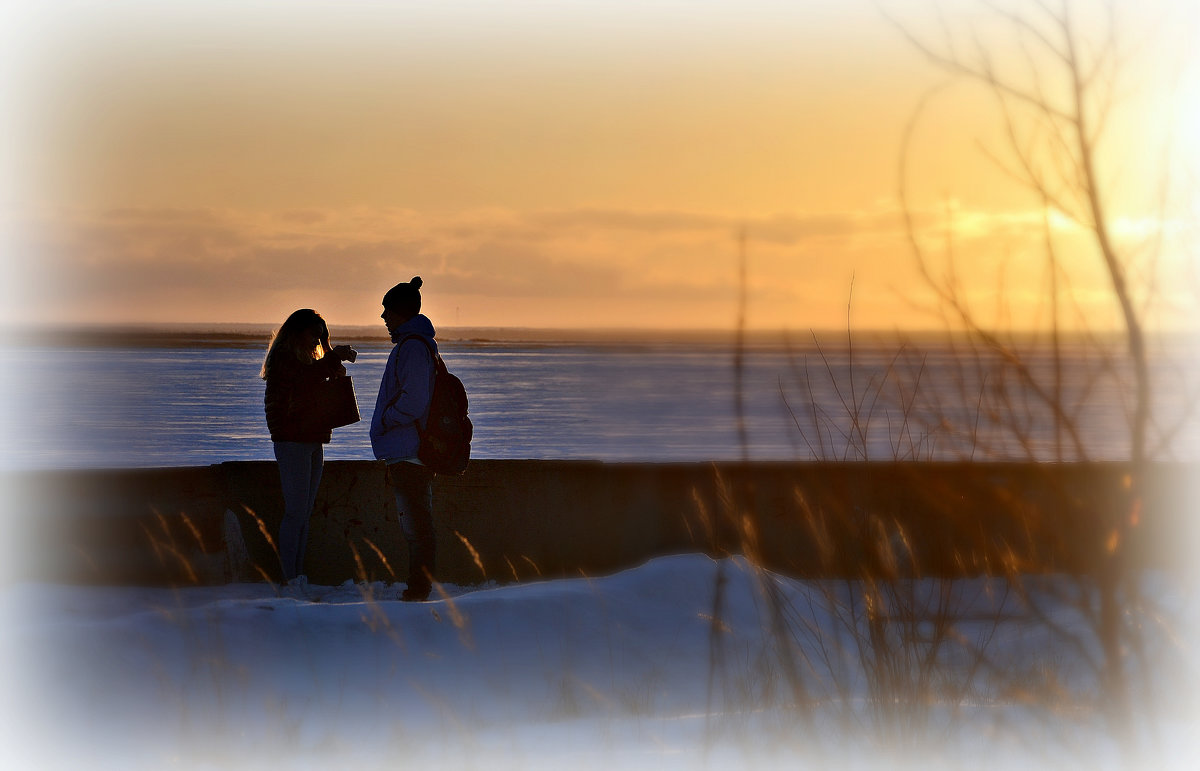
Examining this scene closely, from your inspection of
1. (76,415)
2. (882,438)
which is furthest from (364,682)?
(76,415)

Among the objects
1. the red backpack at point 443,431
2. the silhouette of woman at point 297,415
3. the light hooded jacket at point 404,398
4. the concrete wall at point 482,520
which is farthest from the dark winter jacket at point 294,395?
the concrete wall at point 482,520

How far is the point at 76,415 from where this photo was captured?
1345 inches

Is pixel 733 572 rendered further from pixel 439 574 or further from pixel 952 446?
pixel 952 446

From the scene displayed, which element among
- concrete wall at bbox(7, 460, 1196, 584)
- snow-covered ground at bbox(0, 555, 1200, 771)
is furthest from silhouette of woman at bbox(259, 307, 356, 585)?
concrete wall at bbox(7, 460, 1196, 584)

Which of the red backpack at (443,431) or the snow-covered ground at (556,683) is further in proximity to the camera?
the red backpack at (443,431)

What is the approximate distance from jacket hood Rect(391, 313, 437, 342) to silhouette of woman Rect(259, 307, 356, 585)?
0.41 m

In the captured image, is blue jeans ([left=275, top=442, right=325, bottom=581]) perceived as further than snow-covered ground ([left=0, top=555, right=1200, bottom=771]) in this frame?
Yes

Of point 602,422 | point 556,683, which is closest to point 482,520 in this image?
point 556,683

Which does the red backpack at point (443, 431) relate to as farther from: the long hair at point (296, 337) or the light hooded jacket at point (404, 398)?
the long hair at point (296, 337)

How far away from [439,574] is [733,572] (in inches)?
66.5

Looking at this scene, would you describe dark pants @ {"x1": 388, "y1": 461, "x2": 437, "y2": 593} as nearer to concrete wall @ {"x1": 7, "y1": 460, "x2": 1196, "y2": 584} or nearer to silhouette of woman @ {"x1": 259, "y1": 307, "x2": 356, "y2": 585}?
silhouette of woman @ {"x1": 259, "y1": 307, "x2": 356, "y2": 585}

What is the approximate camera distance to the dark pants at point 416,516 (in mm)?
5684

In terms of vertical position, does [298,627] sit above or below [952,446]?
below

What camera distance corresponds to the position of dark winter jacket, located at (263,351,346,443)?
19.7 feet
